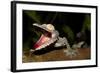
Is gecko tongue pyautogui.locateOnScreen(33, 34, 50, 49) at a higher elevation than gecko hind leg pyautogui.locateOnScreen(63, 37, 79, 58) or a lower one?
higher

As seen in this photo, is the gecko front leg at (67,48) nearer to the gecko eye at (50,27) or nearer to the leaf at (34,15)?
the gecko eye at (50,27)

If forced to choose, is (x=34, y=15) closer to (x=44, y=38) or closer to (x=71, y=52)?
(x=44, y=38)

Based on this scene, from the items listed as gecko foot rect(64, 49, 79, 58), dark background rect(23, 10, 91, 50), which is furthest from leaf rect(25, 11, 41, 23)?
gecko foot rect(64, 49, 79, 58)

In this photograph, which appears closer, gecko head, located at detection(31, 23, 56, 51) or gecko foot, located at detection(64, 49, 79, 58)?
gecko head, located at detection(31, 23, 56, 51)

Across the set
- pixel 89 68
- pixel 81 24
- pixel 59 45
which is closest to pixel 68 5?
pixel 81 24

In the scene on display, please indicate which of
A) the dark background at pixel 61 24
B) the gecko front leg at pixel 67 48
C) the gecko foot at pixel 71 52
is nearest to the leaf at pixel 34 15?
the dark background at pixel 61 24

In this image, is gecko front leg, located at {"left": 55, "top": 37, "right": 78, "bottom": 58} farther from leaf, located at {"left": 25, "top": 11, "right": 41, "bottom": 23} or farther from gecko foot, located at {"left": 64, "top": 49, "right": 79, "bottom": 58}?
leaf, located at {"left": 25, "top": 11, "right": 41, "bottom": 23}

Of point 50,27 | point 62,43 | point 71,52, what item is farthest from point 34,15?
point 71,52

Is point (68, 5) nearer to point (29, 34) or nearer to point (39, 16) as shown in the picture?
point (39, 16)
